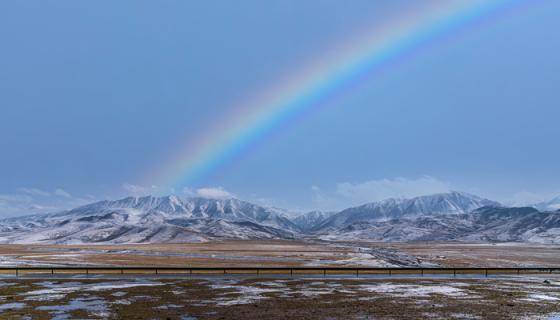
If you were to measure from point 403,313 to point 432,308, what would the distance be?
3.94 metres

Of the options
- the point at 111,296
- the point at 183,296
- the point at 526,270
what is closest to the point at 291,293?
the point at 183,296

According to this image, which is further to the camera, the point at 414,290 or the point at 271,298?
the point at 414,290

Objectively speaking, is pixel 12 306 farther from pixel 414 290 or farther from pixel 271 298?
pixel 414 290

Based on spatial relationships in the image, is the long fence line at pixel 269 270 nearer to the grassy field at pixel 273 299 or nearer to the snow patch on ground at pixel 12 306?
the grassy field at pixel 273 299

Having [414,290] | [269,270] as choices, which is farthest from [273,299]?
[269,270]

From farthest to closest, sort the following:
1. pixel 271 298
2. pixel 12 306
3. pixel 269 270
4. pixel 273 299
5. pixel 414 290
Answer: pixel 269 270
pixel 414 290
pixel 271 298
pixel 273 299
pixel 12 306

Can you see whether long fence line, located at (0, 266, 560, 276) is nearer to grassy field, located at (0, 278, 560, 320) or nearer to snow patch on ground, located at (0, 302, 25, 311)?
grassy field, located at (0, 278, 560, 320)

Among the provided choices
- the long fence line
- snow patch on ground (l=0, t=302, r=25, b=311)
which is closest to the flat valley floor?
snow patch on ground (l=0, t=302, r=25, b=311)

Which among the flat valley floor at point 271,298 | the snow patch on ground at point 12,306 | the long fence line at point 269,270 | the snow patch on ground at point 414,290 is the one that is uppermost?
the snow patch on ground at point 12,306

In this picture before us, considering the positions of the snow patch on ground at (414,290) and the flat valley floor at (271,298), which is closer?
the flat valley floor at (271,298)

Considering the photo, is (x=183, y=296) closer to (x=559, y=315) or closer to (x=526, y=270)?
(x=559, y=315)

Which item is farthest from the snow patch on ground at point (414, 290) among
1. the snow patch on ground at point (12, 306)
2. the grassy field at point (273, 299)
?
the snow patch on ground at point (12, 306)

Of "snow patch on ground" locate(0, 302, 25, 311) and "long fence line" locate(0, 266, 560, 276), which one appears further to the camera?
"long fence line" locate(0, 266, 560, 276)

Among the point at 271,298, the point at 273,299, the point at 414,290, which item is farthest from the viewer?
the point at 414,290
